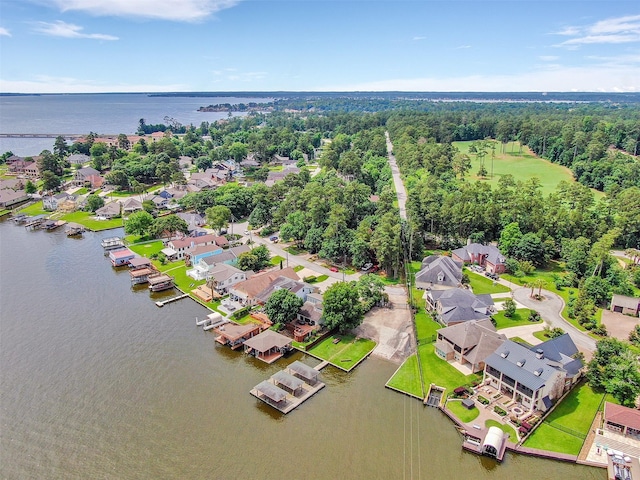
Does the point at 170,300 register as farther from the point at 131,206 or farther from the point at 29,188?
the point at 29,188

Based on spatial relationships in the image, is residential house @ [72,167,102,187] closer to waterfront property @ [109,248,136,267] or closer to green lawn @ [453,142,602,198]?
waterfront property @ [109,248,136,267]

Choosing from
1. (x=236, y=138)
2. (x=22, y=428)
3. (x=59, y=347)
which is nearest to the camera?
(x=22, y=428)

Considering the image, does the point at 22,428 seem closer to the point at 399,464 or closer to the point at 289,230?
the point at 399,464

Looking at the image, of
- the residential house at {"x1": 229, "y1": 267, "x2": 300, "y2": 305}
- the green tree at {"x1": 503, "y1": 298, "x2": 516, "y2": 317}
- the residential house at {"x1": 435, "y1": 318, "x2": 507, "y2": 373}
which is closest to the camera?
the residential house at {"x1": 435, "y1": 318, "x2": 507, "y2": 373}

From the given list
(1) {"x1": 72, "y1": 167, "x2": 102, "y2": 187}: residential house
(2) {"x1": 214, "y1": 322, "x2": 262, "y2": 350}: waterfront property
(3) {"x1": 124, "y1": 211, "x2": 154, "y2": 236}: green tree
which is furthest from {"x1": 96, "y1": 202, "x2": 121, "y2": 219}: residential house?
(2) {"x1": 214, "y1": 322, "x2": 262, "y2": 350}: waterfront property

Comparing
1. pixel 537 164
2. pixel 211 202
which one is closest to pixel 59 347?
pixel 211 202

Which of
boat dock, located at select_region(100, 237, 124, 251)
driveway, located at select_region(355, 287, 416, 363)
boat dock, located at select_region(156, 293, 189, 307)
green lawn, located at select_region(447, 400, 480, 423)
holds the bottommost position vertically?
boat dock, located at select_region(156, 293, 189, 307)
